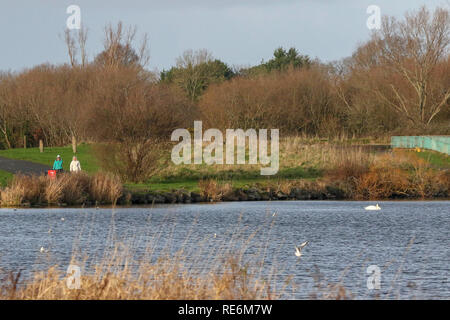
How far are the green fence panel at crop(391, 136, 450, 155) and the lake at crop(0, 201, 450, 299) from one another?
1964 cm

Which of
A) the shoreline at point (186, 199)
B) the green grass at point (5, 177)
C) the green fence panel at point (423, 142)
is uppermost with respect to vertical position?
the green fence panel at point (423, 142)

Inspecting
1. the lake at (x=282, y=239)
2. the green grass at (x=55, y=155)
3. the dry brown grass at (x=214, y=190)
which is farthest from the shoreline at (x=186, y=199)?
the green grass at (x=55, y=155)

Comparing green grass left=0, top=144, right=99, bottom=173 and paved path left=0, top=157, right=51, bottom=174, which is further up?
green grass left=0, top=144, right=99, bottom=173

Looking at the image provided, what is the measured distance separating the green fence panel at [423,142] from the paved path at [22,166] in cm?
2677

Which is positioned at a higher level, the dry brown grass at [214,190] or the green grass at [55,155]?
the green grass at [55,155]

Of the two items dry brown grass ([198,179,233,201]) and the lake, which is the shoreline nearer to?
dry brown grass ([198,179,233,201])

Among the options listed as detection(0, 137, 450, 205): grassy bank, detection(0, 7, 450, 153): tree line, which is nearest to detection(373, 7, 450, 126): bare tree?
detection(0, 7, 450, 153): tree line

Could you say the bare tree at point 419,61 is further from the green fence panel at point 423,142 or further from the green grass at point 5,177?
the green grass at point 5,177

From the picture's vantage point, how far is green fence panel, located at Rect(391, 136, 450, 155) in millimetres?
57378

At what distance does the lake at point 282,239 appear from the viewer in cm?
1772
